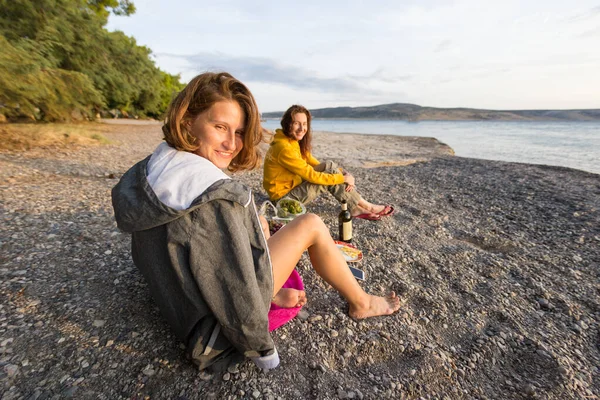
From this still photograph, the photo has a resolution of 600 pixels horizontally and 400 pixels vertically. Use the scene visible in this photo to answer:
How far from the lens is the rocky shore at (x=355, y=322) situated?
205cm

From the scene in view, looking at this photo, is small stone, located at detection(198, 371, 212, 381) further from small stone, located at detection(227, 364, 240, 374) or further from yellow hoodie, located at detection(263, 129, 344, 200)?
yellow hoodie, located at detection(263, 129, 344, 200)

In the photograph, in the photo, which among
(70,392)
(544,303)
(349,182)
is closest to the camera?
(70,392)

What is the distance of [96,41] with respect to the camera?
12797mm

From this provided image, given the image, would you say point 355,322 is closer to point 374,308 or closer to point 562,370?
point 374,308

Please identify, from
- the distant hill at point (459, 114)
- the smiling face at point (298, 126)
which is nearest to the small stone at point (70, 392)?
the smiling face at point (298, 126)

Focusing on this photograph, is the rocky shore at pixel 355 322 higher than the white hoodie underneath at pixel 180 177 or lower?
lower

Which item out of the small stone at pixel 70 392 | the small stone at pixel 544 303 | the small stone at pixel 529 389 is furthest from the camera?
the small stone at pixel 544 303

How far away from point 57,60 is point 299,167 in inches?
431

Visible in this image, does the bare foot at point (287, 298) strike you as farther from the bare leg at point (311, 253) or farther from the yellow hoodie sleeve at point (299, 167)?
the yellow hoodie sleeve at point (299, 167)

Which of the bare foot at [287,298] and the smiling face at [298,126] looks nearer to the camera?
the bare foot at [287,298]

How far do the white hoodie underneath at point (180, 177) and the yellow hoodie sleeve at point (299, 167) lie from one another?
3.15 m

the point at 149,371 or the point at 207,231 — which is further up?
the point at 207,231

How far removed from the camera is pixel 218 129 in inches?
82.4

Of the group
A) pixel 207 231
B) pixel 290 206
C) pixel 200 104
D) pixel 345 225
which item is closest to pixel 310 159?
pixel 290 206
